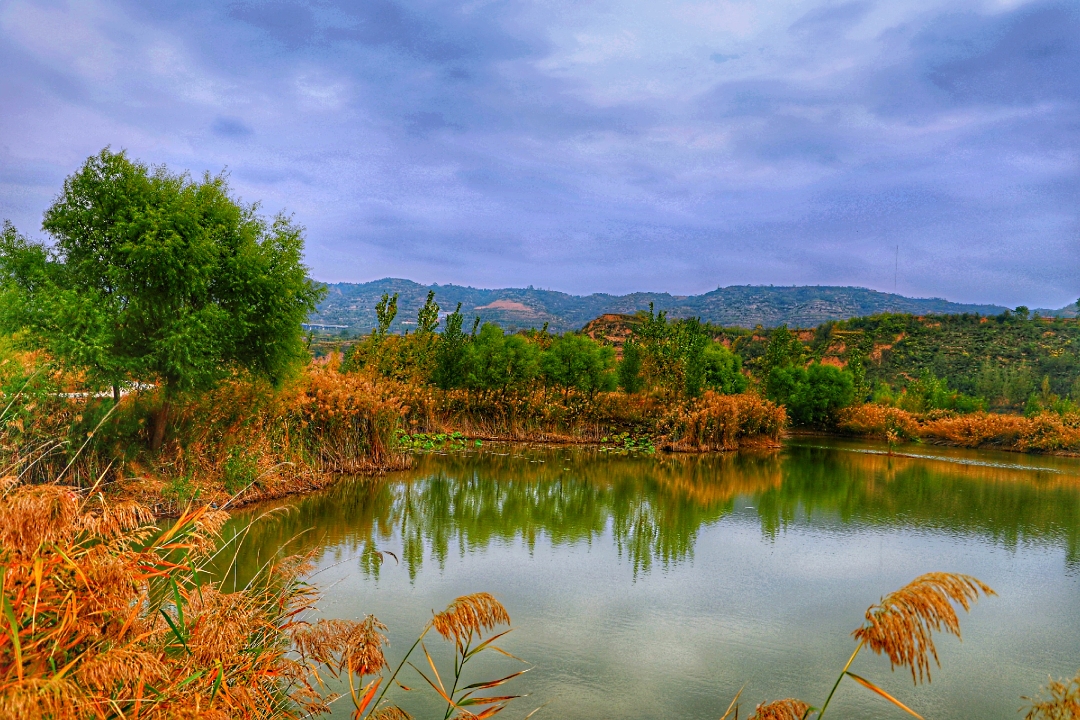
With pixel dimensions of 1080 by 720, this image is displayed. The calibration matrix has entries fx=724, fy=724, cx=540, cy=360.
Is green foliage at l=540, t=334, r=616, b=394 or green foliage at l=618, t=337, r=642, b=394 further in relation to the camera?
green foliage at l=618, t=337, r=642, b=394

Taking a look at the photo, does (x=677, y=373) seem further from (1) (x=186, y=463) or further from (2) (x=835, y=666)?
(2) (x=835, y=666)

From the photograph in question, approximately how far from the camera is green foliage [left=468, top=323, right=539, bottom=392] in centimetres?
2259

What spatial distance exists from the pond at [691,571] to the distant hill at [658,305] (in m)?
82.1

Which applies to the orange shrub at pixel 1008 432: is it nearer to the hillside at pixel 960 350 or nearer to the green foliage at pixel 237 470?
the hillside at pixel 960 350

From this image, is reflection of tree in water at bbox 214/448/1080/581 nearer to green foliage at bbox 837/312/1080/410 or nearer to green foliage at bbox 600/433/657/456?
green foliage at bbox 600/433/657/456

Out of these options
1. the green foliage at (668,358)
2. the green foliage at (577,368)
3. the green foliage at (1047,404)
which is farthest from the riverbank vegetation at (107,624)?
the green foliage at (1047,404)

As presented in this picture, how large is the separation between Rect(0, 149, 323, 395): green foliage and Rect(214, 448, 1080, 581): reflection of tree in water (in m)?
2.88

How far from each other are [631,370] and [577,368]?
218cm

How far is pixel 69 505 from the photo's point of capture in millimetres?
2561

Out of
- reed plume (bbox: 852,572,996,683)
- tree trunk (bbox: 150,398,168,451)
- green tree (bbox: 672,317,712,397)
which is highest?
green tree (bbox: 672,317,712,397)

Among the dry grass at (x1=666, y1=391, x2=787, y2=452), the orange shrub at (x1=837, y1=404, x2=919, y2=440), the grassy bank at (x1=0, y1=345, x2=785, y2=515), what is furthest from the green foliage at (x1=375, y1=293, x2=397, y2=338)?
the orange shrub at (x1=837, y1=404, x2=919, y2=440)

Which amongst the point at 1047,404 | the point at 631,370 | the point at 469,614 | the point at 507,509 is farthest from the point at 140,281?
the point at 1047,404

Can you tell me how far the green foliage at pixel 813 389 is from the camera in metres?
29.2

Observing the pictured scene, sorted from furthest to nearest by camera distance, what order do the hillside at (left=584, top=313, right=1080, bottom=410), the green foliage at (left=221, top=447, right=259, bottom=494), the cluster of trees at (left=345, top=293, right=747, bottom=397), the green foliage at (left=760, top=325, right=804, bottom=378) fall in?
the hillside at (left=584, top=313, right=1080, bottom=410) < the green foliage at (left=760, top=325, right=804, bottom=378) < the cluster of trees at (left=345, top=293, right=747, bottom=397) < the green foliage at (left=221, top=447, right=259, bottom=494)
